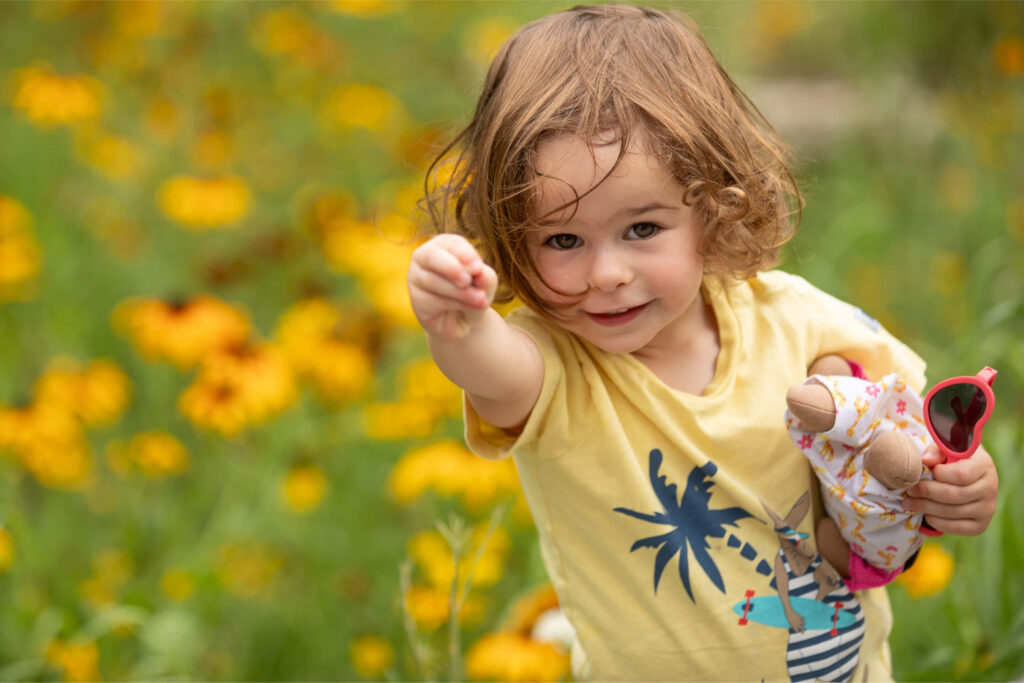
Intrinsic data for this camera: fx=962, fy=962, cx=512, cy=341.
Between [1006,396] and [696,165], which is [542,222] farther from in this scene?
[1006,396]

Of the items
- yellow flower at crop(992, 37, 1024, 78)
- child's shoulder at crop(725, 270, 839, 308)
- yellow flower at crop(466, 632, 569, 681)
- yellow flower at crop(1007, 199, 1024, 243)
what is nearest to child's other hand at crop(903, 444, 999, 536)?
child's shoulder at crop(725, 270, 839, 308)

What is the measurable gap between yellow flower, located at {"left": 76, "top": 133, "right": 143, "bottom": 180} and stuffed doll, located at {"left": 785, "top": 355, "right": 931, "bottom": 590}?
7.48ft

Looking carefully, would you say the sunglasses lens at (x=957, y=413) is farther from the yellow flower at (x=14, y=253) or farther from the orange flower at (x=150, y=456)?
the yellow flower at (x=14, y=253)

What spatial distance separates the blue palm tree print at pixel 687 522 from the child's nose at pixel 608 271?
0.20m

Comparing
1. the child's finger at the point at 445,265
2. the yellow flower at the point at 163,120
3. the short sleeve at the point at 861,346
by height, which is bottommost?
the yellow flower at the point at 163,120

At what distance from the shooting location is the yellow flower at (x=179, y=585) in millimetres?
1688

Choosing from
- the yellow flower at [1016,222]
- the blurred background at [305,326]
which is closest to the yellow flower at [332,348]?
the blurred background at [305,326]

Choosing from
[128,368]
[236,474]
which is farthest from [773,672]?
[128,368]

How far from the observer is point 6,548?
155cm

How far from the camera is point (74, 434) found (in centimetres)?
182

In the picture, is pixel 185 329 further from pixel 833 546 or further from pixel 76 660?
pixel 833 546

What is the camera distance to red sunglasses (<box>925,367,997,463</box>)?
2.85 feet

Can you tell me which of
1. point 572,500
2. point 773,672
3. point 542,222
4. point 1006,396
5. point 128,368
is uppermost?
point 542,222

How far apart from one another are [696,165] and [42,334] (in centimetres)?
192
